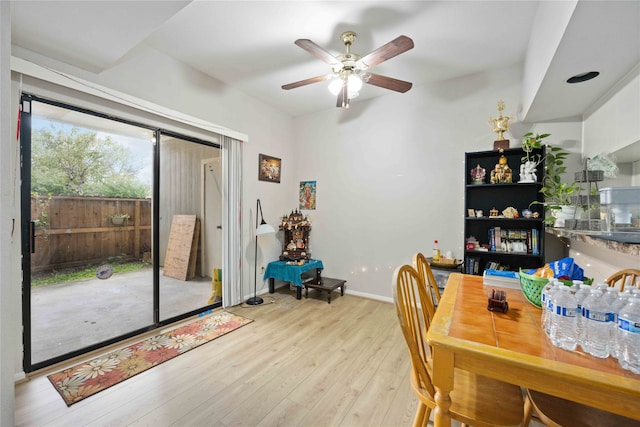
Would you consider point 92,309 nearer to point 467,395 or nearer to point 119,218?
point 119,218

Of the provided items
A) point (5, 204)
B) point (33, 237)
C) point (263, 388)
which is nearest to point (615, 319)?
point (263, 388)

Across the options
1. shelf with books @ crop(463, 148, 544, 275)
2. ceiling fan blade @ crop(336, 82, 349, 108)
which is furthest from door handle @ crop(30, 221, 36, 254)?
shelf with books @ crop(463, 148, 544, 275)

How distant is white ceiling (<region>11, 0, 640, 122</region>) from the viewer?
1467 millimetres

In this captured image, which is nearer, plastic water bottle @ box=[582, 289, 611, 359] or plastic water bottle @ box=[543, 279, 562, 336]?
plastic water bottle @ box=[582, 289, 611, 359]

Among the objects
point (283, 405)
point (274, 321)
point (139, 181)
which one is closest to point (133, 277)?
point (139, 181)

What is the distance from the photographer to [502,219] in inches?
102

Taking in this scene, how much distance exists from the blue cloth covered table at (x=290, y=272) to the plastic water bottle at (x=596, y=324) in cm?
288

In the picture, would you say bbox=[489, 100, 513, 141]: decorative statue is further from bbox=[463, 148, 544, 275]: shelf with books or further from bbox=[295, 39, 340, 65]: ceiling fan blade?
bbox=[295, 39, 340, 65]: ceiling fan blade

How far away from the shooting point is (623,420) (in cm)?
94

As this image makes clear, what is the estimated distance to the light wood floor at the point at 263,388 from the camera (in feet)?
5.03

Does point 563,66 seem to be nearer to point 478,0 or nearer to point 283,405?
point 478,0

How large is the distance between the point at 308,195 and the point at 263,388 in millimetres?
2851

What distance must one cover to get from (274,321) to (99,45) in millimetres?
2817

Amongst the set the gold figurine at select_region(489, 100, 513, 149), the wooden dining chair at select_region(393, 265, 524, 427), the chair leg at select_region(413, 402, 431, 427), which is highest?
the gold figurine at select_region(489, 100, 513, 149)
